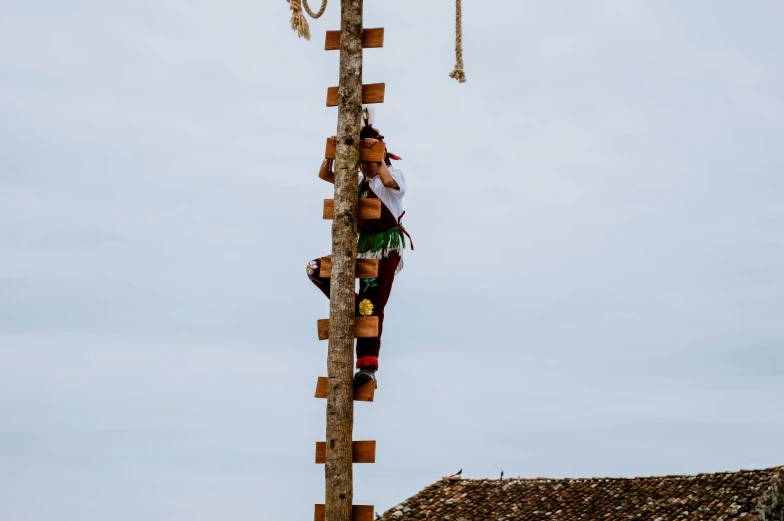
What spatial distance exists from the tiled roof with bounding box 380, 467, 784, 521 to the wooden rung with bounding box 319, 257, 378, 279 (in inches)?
426

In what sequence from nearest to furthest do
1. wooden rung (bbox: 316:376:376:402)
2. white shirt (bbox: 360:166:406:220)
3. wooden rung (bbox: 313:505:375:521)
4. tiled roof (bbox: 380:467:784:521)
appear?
1. wooden rung (bbox: 313:505:375:521)
2. wooden rung (bbox: 316:376:376:402)
3. white shirt (bbox: 360:166:406:220)
4. tiled roof (bbox: 380:467:784:521)

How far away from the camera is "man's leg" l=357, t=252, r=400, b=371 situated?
21.5 ft

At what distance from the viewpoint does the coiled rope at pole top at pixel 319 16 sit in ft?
22.7

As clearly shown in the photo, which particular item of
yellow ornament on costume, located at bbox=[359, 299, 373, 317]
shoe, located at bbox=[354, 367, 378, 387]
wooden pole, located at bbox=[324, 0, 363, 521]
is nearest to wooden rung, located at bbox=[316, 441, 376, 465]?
wooden pole, located at bbox=[324, 0, 363, 521]

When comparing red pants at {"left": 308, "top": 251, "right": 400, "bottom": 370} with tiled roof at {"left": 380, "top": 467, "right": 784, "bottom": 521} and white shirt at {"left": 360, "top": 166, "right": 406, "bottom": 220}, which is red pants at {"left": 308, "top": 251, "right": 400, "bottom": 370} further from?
tiled roof at {"left": 380, "top": 467, "right": 784, "bottom": 521}

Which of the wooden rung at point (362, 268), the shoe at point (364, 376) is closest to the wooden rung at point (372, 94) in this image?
the wooden rung at point (362, 268)

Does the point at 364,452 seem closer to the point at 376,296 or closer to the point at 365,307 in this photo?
the point at 365,307

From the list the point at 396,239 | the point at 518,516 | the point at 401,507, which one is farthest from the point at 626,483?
the point at 396,239

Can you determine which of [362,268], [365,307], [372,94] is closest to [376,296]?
[365,307]

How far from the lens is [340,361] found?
249 inches

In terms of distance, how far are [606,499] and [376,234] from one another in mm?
11952

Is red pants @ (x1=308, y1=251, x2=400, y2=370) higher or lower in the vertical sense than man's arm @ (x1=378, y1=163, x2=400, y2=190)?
lower

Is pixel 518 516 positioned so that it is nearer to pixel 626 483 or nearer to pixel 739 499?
pixel 626 483

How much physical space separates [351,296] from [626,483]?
1290cm
